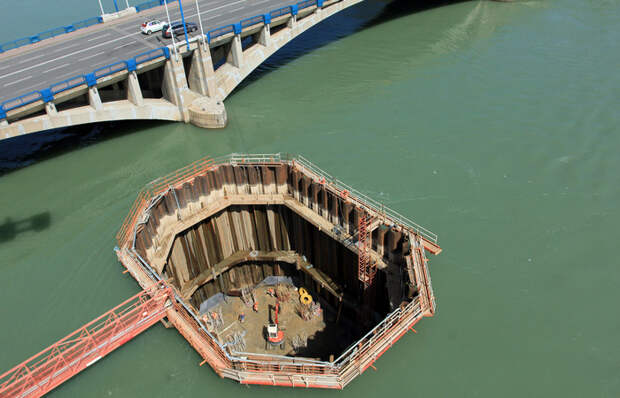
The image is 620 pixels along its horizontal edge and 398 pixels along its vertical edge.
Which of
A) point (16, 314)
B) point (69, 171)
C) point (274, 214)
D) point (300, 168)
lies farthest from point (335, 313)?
point (69, 171)

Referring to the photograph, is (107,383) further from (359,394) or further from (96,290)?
(359,394)

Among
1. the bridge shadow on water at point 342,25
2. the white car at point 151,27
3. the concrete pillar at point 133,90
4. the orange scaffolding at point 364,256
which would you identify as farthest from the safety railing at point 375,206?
the white car at point 151,27

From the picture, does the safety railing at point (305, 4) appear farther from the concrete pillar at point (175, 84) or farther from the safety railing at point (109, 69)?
the safety railing at point (109, 69)

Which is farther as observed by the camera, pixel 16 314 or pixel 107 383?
pixel 16 314

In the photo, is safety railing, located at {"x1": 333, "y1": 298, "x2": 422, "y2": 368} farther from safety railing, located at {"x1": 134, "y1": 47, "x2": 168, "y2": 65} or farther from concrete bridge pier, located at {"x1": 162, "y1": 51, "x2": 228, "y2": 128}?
safety railing, located at {"x1": 134, "y1": 47, "x2": 168, "y2": 65}

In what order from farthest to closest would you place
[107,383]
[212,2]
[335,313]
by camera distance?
1. [212,2]
2. [335,313]
3. [107,383]

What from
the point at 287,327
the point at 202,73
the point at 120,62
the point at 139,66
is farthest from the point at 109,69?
the point at 287,327

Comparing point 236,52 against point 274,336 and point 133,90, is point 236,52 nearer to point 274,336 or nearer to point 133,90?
point 133,90
